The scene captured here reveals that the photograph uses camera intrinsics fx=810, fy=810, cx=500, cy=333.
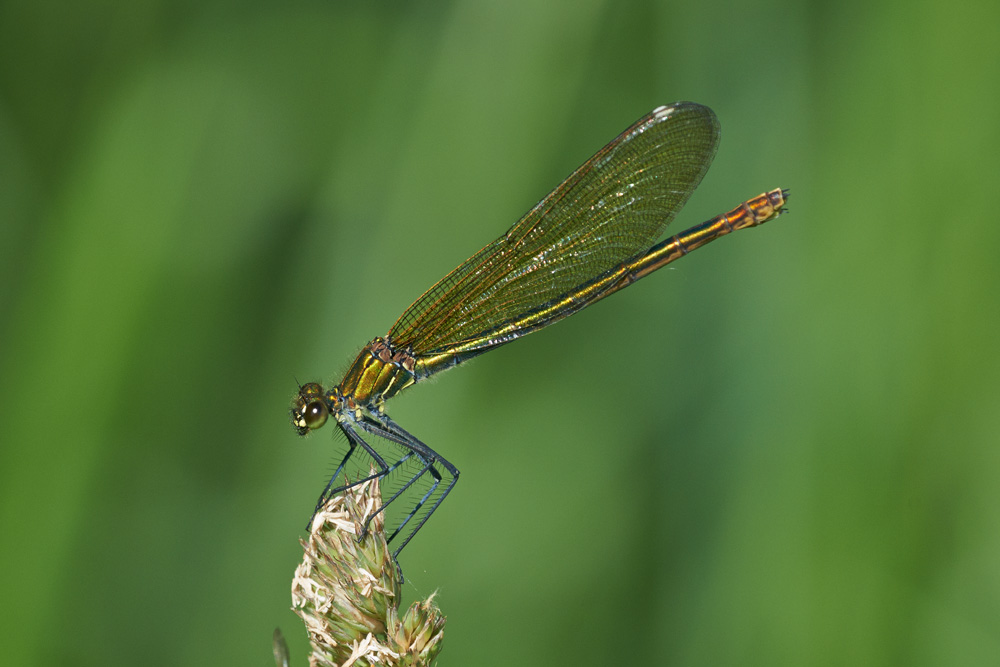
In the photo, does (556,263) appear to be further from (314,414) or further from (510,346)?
(314,414)

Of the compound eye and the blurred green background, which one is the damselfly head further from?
the blurred green background

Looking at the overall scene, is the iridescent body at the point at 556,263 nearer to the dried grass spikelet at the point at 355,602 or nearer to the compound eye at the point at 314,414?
the compound eye at the point at 314,414

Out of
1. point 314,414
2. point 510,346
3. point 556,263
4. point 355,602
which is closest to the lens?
point 355,602

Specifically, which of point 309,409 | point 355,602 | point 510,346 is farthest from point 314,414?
point 510,346

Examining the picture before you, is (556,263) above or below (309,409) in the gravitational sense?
above

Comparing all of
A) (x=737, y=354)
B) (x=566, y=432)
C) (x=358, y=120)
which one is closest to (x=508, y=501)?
(x=566, y=432)
